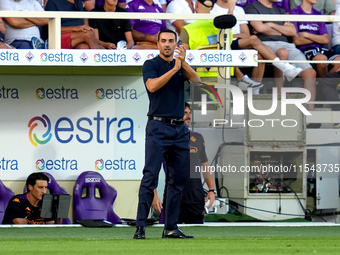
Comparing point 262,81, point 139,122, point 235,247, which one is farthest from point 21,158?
point 235,247

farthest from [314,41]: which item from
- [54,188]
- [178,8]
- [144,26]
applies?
[54,188]

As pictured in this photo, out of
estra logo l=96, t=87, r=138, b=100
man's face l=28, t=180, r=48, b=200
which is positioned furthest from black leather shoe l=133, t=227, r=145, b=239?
estra logo l=96, t=87, r=138, b=100

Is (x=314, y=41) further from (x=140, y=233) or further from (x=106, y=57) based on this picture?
(x=140, y=233)

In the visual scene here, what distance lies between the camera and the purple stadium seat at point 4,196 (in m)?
11.9

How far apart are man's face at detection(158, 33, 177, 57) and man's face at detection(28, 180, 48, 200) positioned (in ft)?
12.6

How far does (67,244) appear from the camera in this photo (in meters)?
7.70

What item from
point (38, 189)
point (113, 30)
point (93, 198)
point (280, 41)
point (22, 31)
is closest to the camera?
point (38, 189)

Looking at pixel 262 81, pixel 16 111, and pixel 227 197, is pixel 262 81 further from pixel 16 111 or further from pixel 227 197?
pixel 16 111

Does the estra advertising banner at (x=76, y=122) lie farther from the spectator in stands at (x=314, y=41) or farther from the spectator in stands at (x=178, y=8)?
the spectator in stands at (x=314, y=41)

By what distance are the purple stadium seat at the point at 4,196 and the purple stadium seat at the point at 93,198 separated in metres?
0.92

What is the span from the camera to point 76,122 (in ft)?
41.1

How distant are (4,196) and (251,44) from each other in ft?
16.6

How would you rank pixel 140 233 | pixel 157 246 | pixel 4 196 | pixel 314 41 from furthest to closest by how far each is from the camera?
1. pixel 314 41
2. pixel 4 196
3. pixel 140 233
4. pixel 157 246

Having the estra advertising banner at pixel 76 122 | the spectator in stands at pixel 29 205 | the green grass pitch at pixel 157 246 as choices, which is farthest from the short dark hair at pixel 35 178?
the green grass pitch at pixel 157 246
